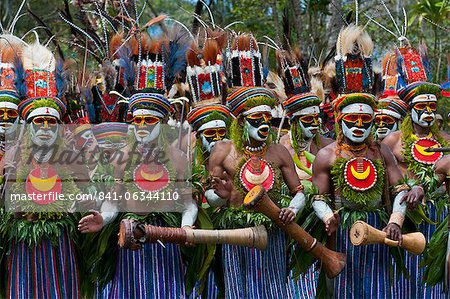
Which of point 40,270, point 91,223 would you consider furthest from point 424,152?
point 40,270

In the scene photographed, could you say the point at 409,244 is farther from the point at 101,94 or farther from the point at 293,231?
the point at 101,94

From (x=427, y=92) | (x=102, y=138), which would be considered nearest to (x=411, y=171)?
(x=427, y=92)

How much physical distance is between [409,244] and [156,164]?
1.96 meters

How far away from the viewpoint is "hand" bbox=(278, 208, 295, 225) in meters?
7.23

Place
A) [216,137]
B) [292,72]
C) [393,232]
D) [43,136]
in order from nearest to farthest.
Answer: [393,232], [43,136], [216,137], [292,72]

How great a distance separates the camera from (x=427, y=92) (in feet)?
28.2

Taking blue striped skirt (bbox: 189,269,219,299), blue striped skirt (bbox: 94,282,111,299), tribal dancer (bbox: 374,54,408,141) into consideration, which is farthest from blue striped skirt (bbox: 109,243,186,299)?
tribal dancer (bbox: 374,54,408,141)

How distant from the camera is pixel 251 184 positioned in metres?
7.61

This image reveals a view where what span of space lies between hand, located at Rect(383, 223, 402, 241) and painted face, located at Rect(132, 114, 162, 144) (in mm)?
1900

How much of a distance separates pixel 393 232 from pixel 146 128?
203 centimetres

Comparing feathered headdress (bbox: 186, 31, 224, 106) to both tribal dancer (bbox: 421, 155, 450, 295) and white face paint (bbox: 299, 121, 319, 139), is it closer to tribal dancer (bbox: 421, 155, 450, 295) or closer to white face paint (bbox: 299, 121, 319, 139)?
white face paint (bbox: 299, 121, 319, 139)

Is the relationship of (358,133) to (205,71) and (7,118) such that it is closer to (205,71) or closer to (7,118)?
(205,71)

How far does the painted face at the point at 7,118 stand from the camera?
28.1 ft

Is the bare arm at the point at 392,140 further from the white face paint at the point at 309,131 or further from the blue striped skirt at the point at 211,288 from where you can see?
the blue striped skirt at the point at 211,288
